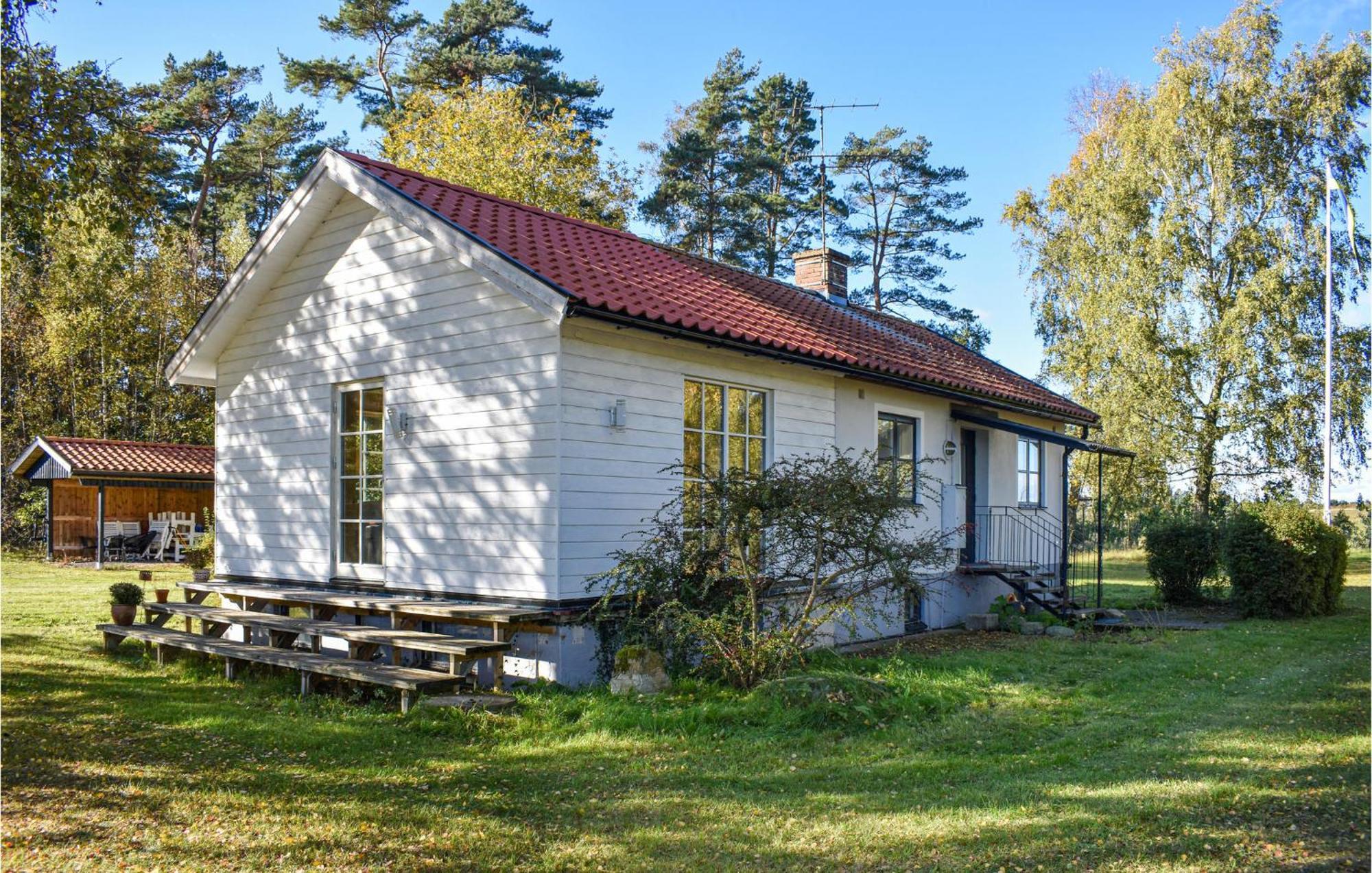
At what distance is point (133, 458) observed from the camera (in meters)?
24.7

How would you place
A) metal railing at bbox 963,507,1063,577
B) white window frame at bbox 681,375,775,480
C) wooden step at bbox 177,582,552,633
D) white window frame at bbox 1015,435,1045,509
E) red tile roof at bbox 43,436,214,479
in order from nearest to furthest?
wooden step at bbox 177,582,552,633 < white window frame at bbox 681,375,775,480 < metal railing at bbox 963,507,1063,577 < white window frame at bbox 1015,435,1045,509 < red tile roof at bbox 43,436,214,479

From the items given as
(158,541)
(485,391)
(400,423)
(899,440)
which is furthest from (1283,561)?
(158,541)

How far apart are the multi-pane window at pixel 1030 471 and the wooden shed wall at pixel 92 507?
2211cm

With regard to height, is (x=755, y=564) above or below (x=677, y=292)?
below

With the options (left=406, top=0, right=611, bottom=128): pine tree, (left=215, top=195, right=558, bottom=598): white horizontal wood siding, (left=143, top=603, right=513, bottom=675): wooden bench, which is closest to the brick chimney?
(left=215, top=195, right=558, bottom=598): white horizontal wood siding

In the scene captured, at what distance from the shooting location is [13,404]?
99.8 feet

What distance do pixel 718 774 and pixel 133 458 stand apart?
23391 millimetres

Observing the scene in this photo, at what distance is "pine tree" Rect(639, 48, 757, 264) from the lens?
1367 inches

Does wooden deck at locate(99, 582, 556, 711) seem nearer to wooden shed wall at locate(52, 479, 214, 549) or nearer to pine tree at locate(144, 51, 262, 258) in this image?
wooden shed wall at locate(52, 479, 214, 549)

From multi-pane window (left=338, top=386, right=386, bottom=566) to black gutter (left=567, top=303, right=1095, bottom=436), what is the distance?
118 inches

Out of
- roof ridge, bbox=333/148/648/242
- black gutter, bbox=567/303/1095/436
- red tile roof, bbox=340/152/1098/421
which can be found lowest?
black gutter, bbox=567/303/1095/436

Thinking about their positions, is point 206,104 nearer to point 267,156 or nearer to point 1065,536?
point 267,156

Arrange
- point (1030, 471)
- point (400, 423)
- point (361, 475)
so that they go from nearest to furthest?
point (400, 423) → point (361, 475) → point (1030, 471)

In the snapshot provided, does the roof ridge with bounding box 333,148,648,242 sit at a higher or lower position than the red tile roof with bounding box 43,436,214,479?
higher
